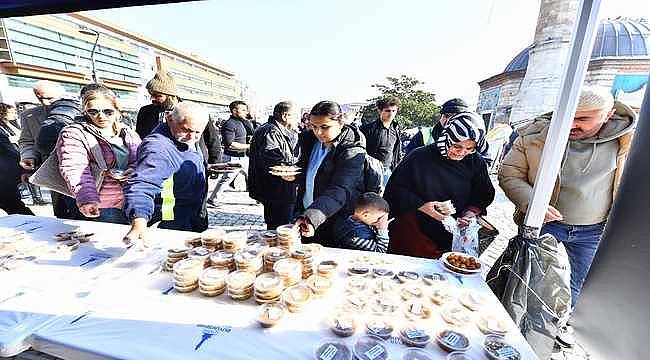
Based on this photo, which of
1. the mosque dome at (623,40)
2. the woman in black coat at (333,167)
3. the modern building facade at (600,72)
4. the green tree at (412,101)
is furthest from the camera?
the green tree at (412,101)

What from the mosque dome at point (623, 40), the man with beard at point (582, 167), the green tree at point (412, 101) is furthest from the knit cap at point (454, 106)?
the green tree at point (412, 101)

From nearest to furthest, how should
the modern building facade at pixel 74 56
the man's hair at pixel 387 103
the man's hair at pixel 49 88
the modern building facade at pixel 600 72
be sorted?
the man's hair at pixel 49 88 < the man's hair at pixel 387 103 < the modern building facade at pixel 600 72 < the modern building facade at pixel 74 56

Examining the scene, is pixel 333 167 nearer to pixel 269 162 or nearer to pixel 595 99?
pixel 269 162

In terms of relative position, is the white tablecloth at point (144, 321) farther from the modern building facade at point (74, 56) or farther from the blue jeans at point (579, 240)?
the modern building facade at point (74, 56)

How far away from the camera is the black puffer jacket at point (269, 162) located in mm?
2611

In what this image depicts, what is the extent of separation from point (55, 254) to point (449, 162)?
2.08 m

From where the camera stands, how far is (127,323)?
915 millimetres

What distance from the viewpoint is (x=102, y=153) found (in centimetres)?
170

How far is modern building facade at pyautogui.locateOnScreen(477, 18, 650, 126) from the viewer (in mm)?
9023

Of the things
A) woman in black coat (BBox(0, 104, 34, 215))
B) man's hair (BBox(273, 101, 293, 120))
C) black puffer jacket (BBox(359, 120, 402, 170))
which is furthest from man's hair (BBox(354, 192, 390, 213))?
woman in black coat (BBox(0, 104, 34, 215))

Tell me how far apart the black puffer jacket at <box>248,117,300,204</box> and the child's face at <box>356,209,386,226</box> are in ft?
3.92

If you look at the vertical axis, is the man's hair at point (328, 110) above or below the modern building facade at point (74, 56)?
below

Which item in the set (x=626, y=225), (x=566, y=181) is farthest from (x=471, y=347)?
(x=566, y=181)

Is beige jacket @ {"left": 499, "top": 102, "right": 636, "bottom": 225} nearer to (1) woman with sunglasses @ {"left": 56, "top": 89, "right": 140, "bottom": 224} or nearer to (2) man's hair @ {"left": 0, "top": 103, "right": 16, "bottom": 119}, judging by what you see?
(1) woman with sunglasses @ {"left": 56, "top": 89, "right": 140, "bottom": 224}
